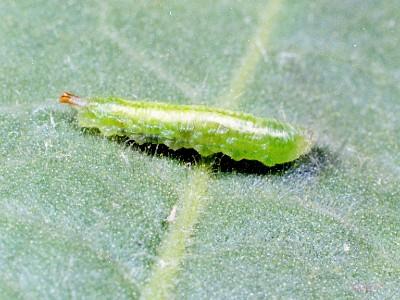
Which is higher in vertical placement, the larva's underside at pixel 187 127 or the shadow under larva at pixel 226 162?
the larva's underside at pixel 187 127

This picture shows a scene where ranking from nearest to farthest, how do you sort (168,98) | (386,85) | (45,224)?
(45,224), (168,98), (386,85)

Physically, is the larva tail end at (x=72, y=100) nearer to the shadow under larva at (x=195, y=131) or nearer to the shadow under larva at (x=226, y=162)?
the shadow under larva at (x=195, y=131)

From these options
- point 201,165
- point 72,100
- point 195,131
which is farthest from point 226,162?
point 72,100

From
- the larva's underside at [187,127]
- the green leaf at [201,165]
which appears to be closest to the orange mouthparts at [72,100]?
the larva's underside at [187,127]

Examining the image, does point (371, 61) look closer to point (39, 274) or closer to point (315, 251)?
point (315, 251)

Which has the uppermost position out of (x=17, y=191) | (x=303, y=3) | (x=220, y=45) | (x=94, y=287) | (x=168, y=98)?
(x=303, y=3)

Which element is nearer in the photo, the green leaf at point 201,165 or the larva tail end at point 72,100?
the green leaf at point 201,165

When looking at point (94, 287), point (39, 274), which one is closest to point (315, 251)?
point (94, 287)
